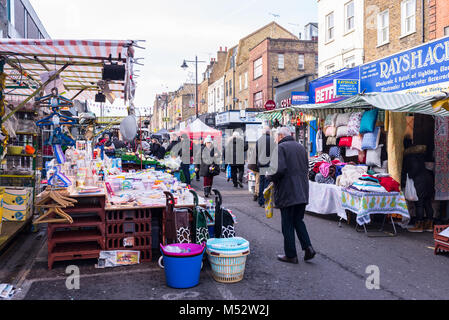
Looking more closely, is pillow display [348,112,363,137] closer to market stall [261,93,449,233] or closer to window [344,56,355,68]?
market stall [261,93,449,233]

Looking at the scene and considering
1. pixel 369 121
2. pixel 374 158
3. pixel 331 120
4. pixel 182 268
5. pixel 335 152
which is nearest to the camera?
pixel 182 268

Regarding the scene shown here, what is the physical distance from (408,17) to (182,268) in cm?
1499

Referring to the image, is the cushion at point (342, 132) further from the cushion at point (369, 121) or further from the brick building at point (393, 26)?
the brick building at point (393, 26)

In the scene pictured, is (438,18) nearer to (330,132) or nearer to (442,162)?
(330,132)

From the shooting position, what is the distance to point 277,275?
5.37 meters

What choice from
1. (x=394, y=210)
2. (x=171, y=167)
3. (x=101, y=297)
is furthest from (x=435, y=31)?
(x=101, y=297)

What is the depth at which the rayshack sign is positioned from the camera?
11.1 metres

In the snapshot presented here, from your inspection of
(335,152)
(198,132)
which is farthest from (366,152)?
(198,132)

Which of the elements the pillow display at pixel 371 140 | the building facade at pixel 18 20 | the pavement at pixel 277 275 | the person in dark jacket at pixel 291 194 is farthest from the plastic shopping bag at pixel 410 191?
the building facade at pixel 18 20

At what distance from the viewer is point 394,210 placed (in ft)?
26.2

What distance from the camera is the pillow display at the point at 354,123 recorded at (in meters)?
9.87

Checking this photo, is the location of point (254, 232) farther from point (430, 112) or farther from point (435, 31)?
point (435, 31)

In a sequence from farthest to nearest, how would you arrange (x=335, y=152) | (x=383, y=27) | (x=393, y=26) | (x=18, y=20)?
(x=18, y=20) → (x=383, y=27) → (x=393, y=26) → (x=335, y=152)

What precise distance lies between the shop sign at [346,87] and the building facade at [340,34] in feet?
11.7
